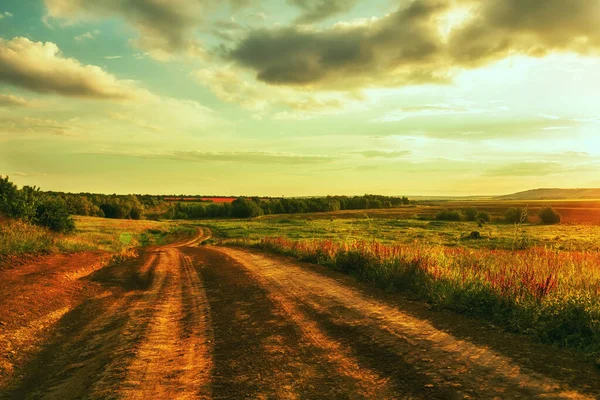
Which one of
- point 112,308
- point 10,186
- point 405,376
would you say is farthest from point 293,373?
point 10,186

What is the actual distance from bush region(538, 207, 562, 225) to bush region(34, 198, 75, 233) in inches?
3663

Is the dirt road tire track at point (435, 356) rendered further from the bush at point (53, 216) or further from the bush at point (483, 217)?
the bush at point (483, 217)

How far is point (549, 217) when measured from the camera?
83.8m

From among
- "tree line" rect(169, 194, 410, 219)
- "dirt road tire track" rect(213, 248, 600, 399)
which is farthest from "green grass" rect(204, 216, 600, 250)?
"tree line" rect(169, 194, 410, 219)

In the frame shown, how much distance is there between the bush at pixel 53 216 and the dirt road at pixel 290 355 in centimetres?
2129

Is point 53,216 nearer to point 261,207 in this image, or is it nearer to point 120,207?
point 120,207

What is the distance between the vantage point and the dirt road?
4281 mm

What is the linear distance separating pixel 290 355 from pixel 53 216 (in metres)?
28.0

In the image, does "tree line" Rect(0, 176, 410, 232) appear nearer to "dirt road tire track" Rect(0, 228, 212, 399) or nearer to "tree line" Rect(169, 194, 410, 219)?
"tree line" Rect(169, 194, 410, 219)

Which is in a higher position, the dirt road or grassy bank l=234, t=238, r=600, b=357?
grassy bank l=234, t=238, r=600, b=357

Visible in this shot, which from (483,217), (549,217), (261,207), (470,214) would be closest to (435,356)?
(549,217)

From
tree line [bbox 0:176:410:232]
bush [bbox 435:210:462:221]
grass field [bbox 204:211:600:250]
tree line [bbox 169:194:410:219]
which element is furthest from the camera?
tree line [bbox 169:194:410:219]

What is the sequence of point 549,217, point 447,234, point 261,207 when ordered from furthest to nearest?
1. point 261,207
2. point 549,217
3. point 447,234

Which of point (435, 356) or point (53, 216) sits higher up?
point (53, 216)
